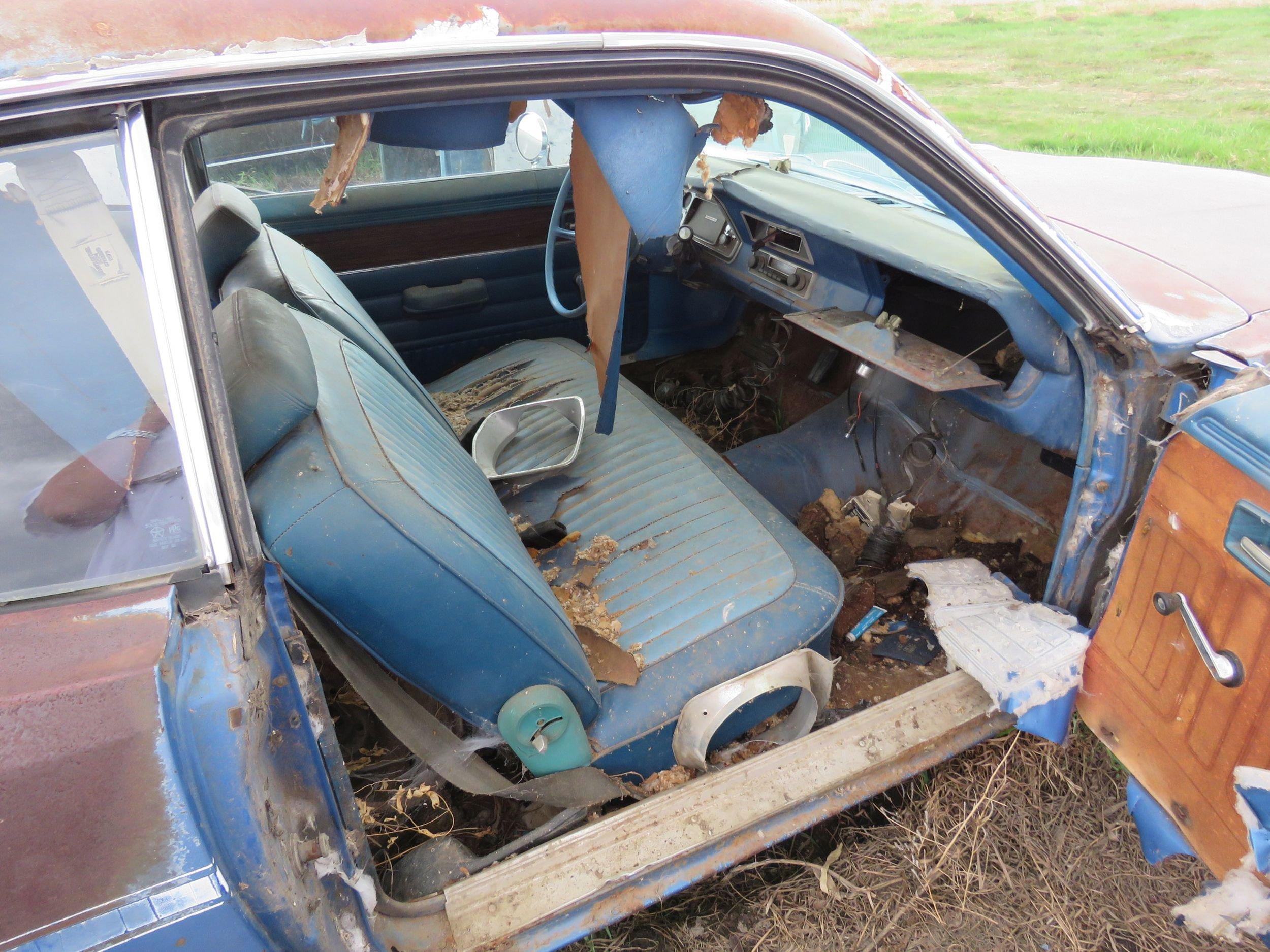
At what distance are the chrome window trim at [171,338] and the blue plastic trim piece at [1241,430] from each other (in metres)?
1.48

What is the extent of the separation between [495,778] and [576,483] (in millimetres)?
865

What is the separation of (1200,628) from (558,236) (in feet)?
7.39

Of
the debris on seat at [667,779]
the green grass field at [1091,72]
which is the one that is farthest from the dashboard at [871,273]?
the green grass field at [1091,72]

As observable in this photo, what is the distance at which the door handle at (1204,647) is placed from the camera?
1.25 m

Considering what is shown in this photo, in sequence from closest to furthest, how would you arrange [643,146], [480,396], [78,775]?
[78,775]
[643,146]
[480,396]

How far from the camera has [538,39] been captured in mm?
988

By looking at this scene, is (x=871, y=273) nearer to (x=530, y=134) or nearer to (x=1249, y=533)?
(x=530, y=134)

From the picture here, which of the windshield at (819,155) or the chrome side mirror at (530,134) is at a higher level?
the chrome side mirror at (530,134)

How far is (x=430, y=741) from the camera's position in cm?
134

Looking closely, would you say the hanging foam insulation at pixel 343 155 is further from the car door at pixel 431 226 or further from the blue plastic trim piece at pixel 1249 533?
the car door at pixel 431 226

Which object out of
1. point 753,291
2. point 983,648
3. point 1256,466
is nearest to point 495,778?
point 983,648

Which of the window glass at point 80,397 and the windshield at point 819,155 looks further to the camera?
the windshield at point 819,155

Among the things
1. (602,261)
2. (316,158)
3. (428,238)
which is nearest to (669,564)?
(602,261)

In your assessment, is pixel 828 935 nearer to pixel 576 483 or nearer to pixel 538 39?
pixel 576 483
